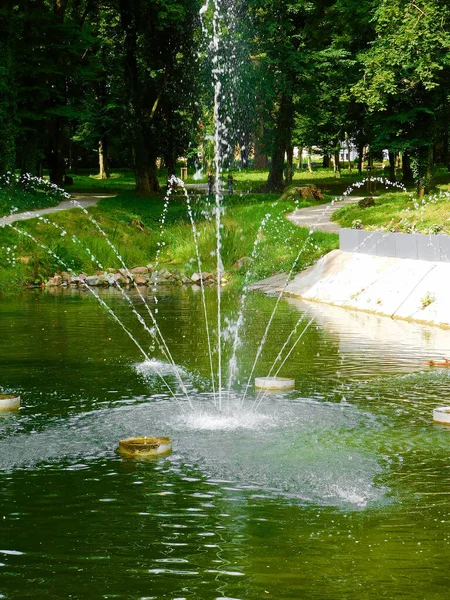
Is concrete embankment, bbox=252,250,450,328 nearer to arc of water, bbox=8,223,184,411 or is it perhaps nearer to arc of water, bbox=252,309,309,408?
arc of water, bbox=252,309,309,408

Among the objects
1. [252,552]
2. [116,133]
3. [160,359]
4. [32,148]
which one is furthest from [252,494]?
[116,133]

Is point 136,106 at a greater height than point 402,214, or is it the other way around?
point 136,106

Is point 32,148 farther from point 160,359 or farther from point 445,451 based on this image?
point 445,451

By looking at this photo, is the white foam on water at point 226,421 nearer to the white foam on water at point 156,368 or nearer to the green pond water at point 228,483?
the green pond water at point 228,483

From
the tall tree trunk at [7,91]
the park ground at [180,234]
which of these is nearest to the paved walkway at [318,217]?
the park ground at [180,234]

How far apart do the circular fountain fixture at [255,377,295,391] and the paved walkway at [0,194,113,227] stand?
2114 centimetres

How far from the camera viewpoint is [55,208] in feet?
152

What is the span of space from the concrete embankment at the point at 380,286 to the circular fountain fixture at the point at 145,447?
1296 cm

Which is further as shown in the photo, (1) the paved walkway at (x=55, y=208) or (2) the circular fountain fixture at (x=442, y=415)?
(1) the paved walkway at (x=55, y=208)

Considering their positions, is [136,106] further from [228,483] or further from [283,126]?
[228,483]

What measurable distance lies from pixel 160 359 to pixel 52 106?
1352 inches

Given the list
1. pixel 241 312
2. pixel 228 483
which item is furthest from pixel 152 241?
pixel 228 483

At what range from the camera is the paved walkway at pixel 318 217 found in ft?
139

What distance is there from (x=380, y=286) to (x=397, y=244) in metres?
1.28
